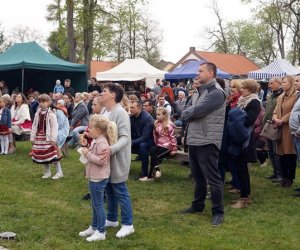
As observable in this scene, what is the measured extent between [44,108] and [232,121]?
11.5 ft

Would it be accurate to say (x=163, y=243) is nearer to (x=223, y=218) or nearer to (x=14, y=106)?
(x=223, y=218)

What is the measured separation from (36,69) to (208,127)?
518 inches

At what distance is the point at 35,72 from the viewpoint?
2008 cm

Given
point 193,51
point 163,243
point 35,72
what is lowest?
point 163,243

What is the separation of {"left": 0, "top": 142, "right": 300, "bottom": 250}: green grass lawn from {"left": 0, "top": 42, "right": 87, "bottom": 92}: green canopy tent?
9362mm

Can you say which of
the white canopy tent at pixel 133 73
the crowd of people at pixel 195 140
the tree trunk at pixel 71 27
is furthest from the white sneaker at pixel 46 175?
the white canopy tent at pixel 133 73

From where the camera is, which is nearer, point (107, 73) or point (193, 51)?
point (107, 73)

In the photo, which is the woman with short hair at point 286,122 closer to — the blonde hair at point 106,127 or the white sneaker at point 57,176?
the blonde hair at point 106,127

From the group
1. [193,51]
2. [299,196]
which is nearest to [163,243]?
[299,196]

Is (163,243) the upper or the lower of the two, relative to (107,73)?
lower

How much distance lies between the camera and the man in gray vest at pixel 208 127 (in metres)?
5.26

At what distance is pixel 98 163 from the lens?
4676mm

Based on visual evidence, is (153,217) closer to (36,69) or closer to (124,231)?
(124,231)

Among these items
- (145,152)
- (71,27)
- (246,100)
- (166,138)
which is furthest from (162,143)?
(71,27)
